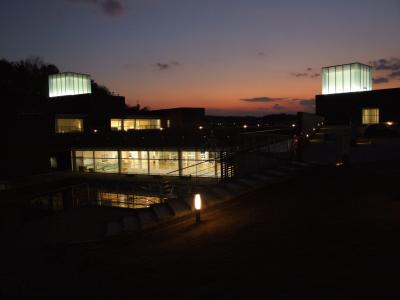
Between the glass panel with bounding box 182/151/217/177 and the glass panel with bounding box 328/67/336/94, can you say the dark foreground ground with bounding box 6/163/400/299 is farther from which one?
the glass panel with bounding box 328/67/336/94

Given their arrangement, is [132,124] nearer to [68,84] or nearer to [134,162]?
[68,84]

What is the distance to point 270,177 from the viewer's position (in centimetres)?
1326

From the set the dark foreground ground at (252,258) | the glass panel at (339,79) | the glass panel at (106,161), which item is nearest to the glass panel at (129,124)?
the glass panel at (106,161)

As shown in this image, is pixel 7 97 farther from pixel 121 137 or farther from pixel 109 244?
pixel 109 244

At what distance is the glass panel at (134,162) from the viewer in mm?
29391

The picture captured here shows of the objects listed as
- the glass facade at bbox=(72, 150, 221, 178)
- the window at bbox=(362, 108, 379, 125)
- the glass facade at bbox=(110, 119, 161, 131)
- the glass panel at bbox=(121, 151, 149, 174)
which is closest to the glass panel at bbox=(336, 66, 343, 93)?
the window at bbox=(362, 108, 379, 125)

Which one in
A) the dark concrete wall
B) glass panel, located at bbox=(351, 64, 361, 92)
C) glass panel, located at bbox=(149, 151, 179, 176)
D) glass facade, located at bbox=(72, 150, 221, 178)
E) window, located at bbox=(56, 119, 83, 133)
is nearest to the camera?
glass facade, located at bbox=(72, 150, 221, 178)

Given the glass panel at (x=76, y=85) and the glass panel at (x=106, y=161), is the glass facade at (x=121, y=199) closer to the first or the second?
the glass panel at (x=106, y=161)

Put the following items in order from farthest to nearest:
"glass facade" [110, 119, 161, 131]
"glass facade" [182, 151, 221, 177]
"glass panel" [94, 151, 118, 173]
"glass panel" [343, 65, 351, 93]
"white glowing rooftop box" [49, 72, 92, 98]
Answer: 1. "white glowing rooftop box" [49, 72, 92, 98]
2. "glass facade" [110, 119, 161, 131]
3. "glass panel" [343, 65, 351, 93]
4. "glass panel" [94, 151, 118, 173]
5. "glass facade" [182, 151, 221, 177]

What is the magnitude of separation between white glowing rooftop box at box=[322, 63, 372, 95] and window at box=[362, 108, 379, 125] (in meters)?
5.35

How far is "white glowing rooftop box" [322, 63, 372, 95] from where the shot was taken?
43.0 metres

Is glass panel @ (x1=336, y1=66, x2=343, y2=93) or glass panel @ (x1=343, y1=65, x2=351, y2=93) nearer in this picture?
glass panel @ (x1=343, y1=65, x2=351, y2=93)

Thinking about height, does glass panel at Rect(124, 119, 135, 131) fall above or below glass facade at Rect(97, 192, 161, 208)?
above

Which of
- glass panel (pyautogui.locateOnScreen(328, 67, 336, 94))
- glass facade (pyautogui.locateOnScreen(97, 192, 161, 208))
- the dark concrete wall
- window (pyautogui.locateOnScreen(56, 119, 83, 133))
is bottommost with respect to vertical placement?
glass facade (pyautogui.locateOnScreen(97, 192, 161, 208))
